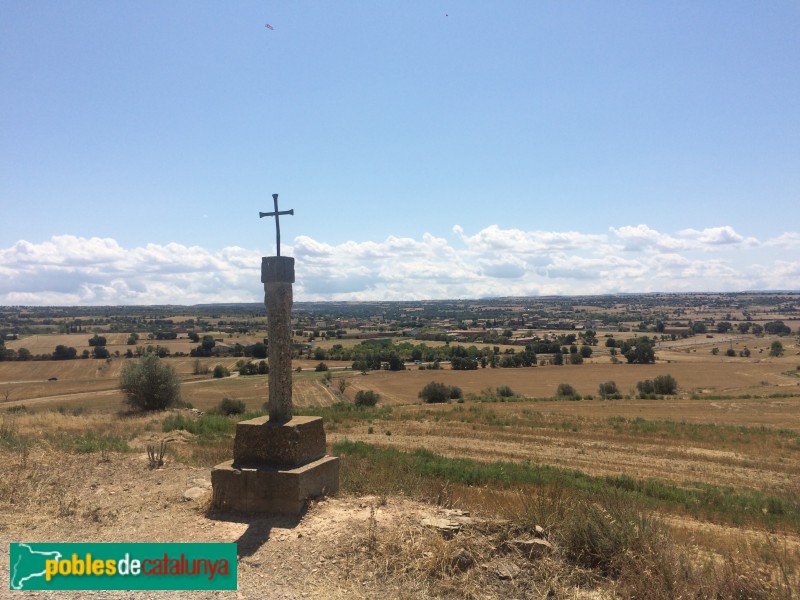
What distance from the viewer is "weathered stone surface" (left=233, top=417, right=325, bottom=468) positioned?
7383 millimetres

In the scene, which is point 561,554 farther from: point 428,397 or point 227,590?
point 428,397

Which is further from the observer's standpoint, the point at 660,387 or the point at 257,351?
the point at 257,351

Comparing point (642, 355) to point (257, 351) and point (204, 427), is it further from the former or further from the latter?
point (204, 427)

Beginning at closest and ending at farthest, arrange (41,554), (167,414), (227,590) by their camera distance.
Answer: (227,590) → (41,554) → (167,414)

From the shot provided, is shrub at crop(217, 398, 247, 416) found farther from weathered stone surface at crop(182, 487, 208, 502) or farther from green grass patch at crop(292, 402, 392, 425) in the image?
weathered stone surface at crop(182, 487, 208, 502)

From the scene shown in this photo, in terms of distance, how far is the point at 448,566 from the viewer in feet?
17.6

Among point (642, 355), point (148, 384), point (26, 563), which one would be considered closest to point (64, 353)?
point (148, 384)

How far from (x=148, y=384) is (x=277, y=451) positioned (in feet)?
65.7

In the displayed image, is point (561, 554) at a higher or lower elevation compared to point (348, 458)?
higher

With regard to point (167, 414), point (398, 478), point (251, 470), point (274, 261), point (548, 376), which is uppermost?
point (274, 261)

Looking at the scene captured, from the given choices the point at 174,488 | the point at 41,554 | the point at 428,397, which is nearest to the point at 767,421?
the point at 428,397

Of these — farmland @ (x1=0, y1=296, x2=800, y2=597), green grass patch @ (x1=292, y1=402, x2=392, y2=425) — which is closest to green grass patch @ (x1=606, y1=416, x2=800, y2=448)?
farmland @ (x1=0, y1=296, x2=800, y2=597)

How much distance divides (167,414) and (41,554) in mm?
18836

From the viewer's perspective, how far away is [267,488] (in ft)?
23.2
